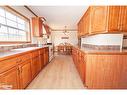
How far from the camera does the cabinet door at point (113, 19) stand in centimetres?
220

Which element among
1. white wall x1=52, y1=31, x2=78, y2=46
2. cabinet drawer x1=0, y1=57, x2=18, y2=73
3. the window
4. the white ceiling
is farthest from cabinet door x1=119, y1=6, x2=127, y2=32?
white wall x1=52, y1=31, x2=78, y2=46

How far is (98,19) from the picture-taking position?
2492 millimetres

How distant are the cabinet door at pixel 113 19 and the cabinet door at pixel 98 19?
0.11 metres

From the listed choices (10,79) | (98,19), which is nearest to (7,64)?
(10,79)

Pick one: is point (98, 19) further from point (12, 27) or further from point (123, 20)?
point (12, 27)

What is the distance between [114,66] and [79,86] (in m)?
0.94

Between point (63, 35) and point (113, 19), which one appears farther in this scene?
point (63, 35)

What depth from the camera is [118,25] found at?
2.24 m

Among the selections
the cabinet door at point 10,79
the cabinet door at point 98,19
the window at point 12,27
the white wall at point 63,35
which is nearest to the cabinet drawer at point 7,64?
the cabinet door at point 10,79

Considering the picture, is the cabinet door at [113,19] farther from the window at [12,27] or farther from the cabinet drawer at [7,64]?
the window at [12,27]

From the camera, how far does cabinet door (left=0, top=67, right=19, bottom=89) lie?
1438 mm

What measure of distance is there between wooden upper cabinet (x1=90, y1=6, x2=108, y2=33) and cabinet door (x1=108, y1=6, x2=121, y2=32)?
0.35 ft

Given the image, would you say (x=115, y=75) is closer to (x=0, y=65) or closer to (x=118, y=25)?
(x=118, y=25)
